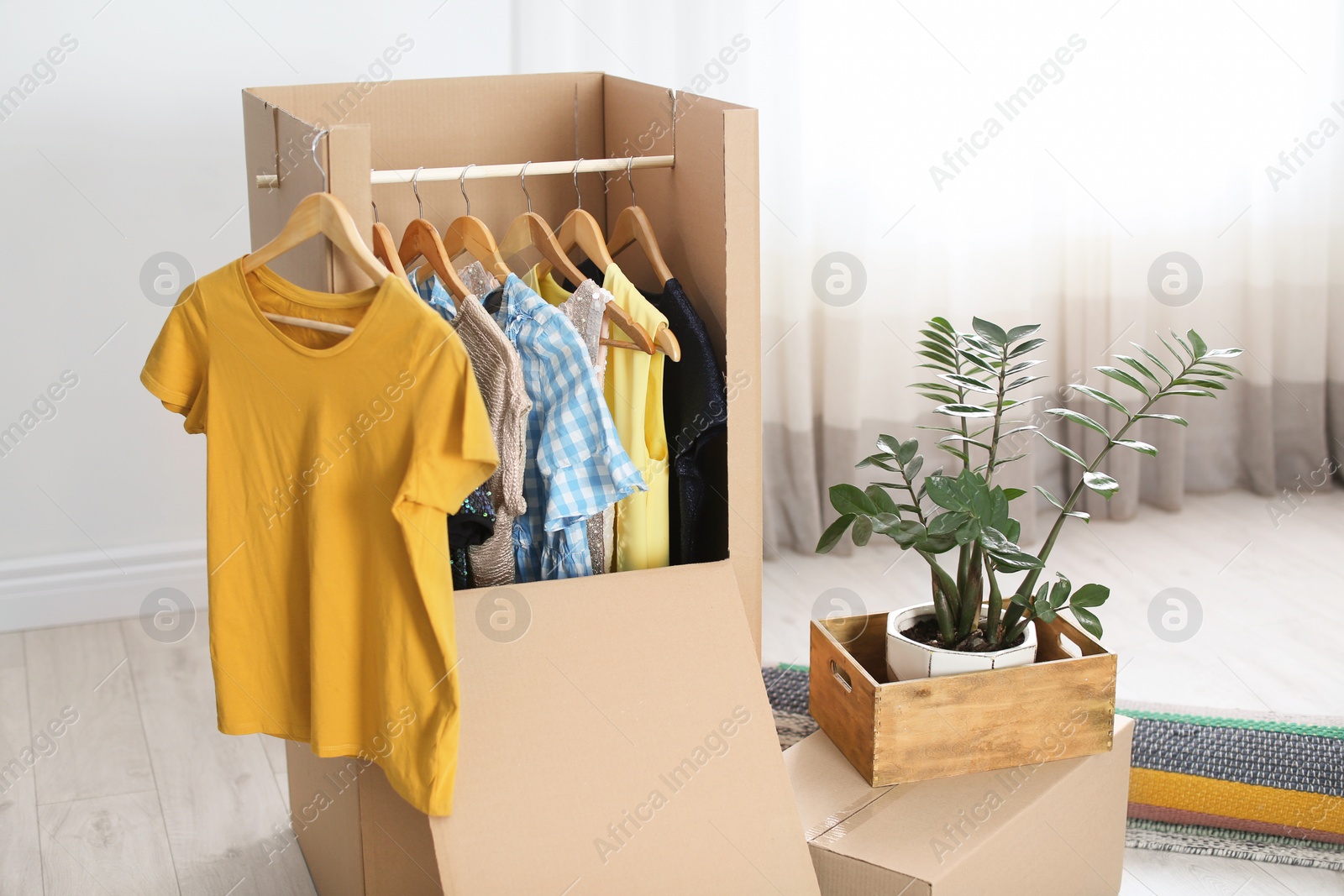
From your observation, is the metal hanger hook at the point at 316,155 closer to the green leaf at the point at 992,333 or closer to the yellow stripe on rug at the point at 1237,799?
the green leaf at the point at 992,333

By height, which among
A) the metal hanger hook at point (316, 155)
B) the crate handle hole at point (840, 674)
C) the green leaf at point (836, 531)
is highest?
the metal hanger hook at point (316, 155)

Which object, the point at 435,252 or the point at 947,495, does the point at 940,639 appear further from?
the point at 435,252

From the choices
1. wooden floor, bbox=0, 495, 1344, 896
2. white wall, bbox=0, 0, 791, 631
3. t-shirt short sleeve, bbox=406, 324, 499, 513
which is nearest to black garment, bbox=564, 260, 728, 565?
t-shirt short sleeve, bbox=406, 324, 499, 513

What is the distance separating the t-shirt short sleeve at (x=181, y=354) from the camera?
50.0 inches

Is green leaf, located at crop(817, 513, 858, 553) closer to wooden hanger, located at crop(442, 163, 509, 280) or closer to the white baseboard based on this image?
wooden hanger, located at crop(442, 163, 509, 280)

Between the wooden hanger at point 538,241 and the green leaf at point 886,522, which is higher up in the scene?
the wooden hanger at point 538,241

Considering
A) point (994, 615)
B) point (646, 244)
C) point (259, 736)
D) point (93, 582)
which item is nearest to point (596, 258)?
point (646, 244)

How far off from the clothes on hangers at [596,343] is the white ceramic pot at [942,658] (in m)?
0.39

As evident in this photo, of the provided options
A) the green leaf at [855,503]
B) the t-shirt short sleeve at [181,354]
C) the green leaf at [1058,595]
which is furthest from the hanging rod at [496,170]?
the green leaf at [1058,595]

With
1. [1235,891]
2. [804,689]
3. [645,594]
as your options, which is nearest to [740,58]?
[804,689]

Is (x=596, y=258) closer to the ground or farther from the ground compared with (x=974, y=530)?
farther from the ground

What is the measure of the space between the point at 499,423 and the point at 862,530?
1.55ft

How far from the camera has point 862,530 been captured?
149cm

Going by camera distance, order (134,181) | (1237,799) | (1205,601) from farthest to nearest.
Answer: (1205,601) < (134,181) < (1237,799)
